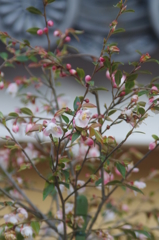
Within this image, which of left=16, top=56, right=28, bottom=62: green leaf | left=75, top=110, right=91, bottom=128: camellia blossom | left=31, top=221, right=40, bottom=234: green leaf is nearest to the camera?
left=75, top=110, right=91, bottom=128: camellia blossom

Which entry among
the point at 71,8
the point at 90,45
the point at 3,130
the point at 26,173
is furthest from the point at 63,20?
the point at 26,173

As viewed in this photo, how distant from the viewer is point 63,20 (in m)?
Answer: 1.59

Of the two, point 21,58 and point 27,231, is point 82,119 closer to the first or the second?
point 27,231

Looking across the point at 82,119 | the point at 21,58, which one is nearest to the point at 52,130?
the point at 82,119

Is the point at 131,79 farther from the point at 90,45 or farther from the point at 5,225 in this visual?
the point at 90,45

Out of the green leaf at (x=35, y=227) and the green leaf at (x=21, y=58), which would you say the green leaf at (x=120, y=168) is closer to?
the green leaf at (x=35, y=227)

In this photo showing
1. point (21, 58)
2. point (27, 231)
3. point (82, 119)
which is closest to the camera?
point (82, 119)

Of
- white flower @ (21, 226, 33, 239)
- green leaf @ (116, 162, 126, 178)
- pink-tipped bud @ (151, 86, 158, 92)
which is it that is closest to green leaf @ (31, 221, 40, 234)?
white flower @ (21, 226, 33, 239)

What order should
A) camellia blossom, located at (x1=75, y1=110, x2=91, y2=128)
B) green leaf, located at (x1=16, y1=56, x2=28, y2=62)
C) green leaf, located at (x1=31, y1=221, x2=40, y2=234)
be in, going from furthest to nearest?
1. green leaf, located at (x1=16, y1=56, x2=28, y2=62)
2. green leaf, located at (x1=31, y1=221, x2=40, y2=234)
3. camellia blossom, located at (x1=75, y1=110, x2=91, y2=128)

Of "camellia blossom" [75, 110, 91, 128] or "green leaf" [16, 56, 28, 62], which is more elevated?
"green leaf" [16, 56, 28, 62]

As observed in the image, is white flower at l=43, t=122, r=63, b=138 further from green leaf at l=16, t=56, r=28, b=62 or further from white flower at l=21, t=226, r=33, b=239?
green leaf at l=16, t=56, r=28, b=62

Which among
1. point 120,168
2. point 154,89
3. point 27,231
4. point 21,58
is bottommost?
point 27,231

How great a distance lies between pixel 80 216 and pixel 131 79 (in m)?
0.35

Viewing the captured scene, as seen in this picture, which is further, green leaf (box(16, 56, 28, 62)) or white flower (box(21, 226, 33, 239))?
green leaf (box(16, 56, 28, 62))
